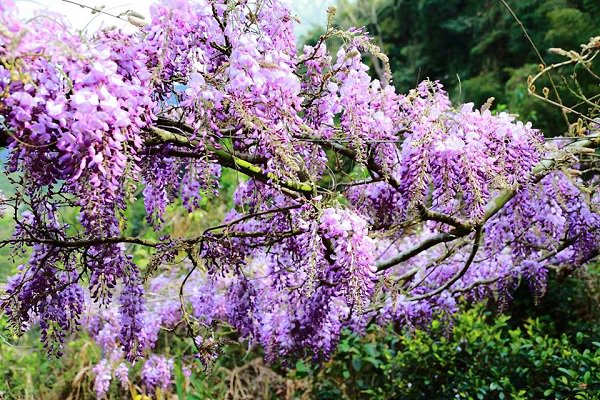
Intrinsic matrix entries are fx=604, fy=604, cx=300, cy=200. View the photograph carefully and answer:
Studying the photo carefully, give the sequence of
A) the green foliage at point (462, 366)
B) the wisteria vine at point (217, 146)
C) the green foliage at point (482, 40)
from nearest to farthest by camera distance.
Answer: the wisteria vine at point (217, 146), the green foliage at point (462, 366), the green foliage at point (482, 40)

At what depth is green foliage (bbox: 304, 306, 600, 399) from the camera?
11.1 ft

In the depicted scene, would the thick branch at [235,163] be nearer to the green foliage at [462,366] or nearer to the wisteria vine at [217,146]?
the wisteria vine at [217,146]

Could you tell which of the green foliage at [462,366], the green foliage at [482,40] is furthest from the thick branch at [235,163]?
the green foliage at [482,40]

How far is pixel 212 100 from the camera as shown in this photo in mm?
1567

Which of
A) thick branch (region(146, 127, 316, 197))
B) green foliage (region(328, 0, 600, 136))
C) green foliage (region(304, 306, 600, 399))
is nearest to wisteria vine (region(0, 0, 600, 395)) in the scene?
thick branch (region(146, 127, 316, 197))

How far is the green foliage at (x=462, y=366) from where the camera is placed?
3375 mm

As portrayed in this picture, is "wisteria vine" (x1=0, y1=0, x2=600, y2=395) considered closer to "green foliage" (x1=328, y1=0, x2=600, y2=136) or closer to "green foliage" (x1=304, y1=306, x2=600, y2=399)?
"green foliage" (x1=304, y1=306, x2=600, y2=399)

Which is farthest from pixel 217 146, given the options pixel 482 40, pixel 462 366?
pixel 482 40

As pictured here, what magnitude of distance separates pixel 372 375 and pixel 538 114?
4.96 metres

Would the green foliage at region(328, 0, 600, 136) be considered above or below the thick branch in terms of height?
above

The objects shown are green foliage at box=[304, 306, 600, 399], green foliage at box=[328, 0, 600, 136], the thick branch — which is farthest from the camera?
green foliage at box=[328, 0, 600, 136]

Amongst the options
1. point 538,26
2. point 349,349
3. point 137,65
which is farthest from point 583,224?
point 538,26

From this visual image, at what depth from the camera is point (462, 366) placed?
3992 mm

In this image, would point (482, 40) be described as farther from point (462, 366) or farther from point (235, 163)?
point (235, 163)
